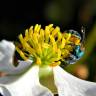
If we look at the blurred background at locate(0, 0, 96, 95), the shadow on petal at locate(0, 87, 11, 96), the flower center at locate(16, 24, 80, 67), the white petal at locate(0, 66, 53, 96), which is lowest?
the shadow on petal at locate(0, 87, 11, 96)

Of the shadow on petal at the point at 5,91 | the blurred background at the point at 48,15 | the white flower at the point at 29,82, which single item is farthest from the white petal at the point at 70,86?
the blurred background at the point at 48,15

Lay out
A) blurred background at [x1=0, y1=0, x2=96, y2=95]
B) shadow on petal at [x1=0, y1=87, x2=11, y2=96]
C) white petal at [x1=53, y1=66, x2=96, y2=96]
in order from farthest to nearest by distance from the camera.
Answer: blurred background at [x1=0, y1=0, x2=96, y2=95] → white petal at [x1=53, y1=66, x2=96, y2=96] → shadow on petal at [x1=0, y1=87, x2=11, y2=96]

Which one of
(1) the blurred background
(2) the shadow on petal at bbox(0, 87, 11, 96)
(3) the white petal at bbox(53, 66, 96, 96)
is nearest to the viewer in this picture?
(2) the shadow on petal at bbox(0, 87, 11, 96)

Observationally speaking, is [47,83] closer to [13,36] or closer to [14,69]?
[14,69]

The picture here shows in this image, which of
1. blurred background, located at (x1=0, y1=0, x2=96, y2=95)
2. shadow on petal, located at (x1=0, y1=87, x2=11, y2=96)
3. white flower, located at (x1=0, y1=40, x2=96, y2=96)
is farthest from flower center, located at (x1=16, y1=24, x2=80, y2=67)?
blurred background, located at (x1=0, y1=0, x2=96, y2=95)

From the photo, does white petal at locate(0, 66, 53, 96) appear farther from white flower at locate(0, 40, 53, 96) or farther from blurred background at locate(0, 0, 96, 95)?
blurred background at locate(0, 0, 96, 95)

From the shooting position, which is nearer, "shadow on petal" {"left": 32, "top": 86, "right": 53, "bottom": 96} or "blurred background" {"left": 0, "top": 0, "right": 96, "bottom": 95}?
"shadow on petal" {"left": 32, "top": 86, "right": 53, "bottom": 96}

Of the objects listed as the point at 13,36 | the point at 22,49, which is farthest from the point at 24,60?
the point at 13,36
